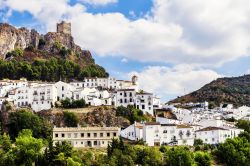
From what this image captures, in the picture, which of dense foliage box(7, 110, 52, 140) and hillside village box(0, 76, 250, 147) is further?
dense foliage box(7, 110, 52, 140)

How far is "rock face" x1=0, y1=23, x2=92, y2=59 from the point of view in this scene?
520 ft

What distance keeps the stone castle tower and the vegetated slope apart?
3.36m

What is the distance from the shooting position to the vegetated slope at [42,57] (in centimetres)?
13438

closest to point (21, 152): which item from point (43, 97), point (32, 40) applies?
point (43, 97)

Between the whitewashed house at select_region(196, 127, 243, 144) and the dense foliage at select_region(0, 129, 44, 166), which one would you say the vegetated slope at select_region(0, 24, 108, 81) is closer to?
the whitewashed house at select_region(196, 127, 243, 144)

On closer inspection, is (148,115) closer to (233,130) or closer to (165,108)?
(165,108)

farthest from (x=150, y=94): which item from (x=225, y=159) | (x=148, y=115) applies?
(x=225, y=159)

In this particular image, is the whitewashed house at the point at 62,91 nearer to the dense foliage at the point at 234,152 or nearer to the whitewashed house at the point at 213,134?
the whitewashed house at the point at 213,134

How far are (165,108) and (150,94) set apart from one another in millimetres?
10691

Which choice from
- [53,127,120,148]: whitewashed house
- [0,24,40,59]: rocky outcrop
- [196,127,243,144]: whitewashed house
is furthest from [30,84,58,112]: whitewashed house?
[0,24,40,59]: rocky outcrop

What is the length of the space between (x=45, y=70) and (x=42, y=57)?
843 inches

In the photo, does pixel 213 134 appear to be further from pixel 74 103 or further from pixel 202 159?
pixel 74 103

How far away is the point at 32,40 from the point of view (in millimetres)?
167625

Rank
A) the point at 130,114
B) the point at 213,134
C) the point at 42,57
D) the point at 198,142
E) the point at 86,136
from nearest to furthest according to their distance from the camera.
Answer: the point at 86,136 → the point at 198,142 → the point at 213,134 → the point at 130,114 → the point at 42,57
